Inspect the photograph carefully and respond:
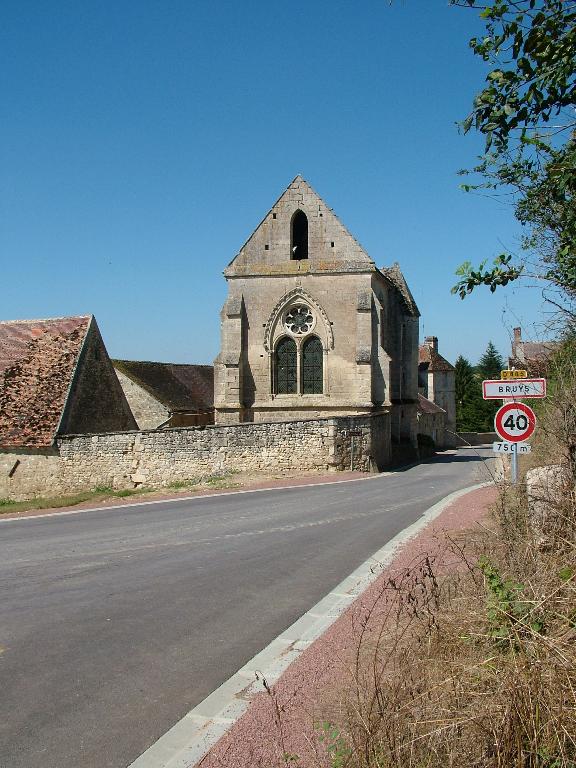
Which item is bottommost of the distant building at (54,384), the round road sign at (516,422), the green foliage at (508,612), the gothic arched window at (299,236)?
the green foliage at (508,612)

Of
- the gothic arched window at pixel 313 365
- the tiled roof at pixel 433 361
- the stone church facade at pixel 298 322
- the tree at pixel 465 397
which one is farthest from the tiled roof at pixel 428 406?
the stone church facade at pixel 298 322

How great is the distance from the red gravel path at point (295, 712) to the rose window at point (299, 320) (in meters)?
21.6

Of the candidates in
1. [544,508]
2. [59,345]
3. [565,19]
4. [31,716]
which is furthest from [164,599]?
[59,345]

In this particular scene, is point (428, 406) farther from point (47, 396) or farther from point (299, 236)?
point (47, 396)

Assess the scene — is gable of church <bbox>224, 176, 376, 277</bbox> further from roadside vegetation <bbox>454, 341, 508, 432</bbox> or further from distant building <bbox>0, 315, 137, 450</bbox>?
roadside vegetation <bbox>454, 341, 508, 432</bbox>

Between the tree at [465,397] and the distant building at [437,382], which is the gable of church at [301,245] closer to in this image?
the distant building at [437,382]

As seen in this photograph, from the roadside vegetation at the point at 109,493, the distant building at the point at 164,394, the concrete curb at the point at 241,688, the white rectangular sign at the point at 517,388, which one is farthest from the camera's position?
the distant building at the point at 164,394

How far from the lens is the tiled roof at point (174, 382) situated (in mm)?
36281

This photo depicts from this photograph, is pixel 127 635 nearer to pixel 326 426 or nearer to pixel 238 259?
pixel 326 426

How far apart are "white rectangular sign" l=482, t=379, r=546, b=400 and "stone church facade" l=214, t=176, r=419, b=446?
17.9 meters

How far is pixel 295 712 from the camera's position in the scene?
4.65 meters

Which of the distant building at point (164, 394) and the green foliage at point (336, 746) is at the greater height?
the distant building at point (164, 394)

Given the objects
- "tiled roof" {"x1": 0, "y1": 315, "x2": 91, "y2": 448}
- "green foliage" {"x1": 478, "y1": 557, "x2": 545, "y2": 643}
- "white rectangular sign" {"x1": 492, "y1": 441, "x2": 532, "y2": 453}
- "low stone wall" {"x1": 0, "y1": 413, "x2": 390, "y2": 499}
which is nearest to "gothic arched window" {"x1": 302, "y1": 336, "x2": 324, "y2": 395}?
"low stone wall" {"x1": 0, "y1": 413, "x2": 390, "y2": 499}

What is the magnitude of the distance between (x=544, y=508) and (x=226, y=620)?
10.8 ft
